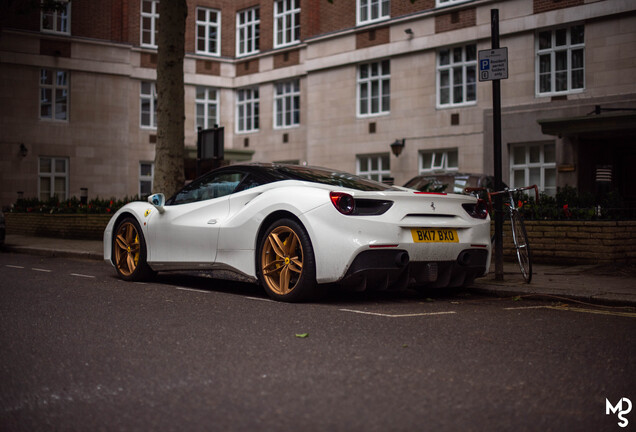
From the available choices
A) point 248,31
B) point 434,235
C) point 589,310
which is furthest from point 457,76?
point 589,310

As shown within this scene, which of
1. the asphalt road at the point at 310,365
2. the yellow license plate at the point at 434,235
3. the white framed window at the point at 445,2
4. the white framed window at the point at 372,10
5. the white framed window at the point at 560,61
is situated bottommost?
the asphalt road at the point at 310,365

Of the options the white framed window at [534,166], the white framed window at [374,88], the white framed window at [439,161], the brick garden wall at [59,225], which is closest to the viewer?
the brick garden wall at [59,225]

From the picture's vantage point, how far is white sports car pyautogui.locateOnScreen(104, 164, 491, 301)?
6.19m

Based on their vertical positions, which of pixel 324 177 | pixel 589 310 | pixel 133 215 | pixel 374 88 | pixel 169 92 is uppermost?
pixel 374 88

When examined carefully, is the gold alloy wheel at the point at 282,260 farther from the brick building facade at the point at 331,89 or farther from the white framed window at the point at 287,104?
the white framed window at the point at 287,104

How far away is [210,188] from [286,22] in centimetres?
2430

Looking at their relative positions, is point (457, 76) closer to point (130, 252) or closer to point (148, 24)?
point (148, 24)

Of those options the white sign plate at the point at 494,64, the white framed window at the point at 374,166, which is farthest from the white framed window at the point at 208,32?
the white sign plate at the point at 494,64

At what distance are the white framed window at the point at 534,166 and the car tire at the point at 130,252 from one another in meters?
15.4

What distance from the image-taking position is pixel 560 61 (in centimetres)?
2116

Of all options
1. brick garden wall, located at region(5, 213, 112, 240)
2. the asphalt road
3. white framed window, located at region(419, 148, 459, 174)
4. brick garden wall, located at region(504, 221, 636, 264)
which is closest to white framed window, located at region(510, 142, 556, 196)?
white framed window, located at region(419, 148, 459, 174)

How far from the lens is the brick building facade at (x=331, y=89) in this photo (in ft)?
67.7

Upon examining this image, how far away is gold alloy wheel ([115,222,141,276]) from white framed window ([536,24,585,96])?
52.3 feet

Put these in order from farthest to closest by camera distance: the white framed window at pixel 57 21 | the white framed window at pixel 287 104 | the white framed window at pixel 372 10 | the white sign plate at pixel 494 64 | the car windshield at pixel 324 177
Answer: the white framed window at pixel 287 104 < the white framed window at pixel 57 21 < the white framed window at pixel 372 10 < the white sign plate at pixel 494 64 < the car windshield at pixel 324 177
